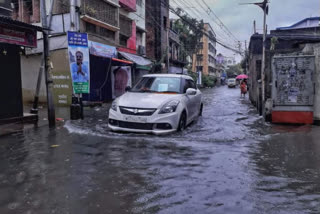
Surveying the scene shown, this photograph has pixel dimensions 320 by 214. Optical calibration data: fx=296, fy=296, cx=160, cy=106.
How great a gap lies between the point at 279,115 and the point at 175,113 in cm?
416

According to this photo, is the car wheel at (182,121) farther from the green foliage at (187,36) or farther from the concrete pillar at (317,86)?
the green foliage at (187,36)

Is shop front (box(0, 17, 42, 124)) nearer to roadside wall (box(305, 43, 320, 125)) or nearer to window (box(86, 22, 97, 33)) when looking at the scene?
window (box(86, 22, 97, 33))

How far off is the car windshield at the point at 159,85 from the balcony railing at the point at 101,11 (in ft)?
32.5

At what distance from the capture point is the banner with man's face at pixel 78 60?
1013 centimetres

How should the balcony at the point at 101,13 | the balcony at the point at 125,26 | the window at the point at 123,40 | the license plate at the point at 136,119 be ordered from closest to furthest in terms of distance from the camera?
the license plate at the point at 136,119 < the balcony at the point at 101,13 < the balcony at the point at 125,26 < the window at the point at 123,40

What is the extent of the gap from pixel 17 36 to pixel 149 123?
17.7 feet

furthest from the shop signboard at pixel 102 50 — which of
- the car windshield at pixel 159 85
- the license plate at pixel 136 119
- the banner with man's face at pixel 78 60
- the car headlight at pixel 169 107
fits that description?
the car headlight at pixel 169 107

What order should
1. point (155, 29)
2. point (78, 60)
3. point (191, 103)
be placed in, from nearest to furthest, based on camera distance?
point (191, 103)
point (78, 60)
point (155, 29)

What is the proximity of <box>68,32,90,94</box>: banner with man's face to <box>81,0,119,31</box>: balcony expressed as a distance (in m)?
7.37

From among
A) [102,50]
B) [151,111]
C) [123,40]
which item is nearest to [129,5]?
[123,40]

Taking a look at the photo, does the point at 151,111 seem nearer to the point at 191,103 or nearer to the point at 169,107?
the point at 169,107

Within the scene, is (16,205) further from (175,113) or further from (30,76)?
(30,76)

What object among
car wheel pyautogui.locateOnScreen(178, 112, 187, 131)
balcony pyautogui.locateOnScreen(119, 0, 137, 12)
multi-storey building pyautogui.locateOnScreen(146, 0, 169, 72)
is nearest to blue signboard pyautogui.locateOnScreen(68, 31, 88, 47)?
car wheel pyautogui.locateOnScreen(178, 112, 187, 131)

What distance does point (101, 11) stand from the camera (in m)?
19.0
